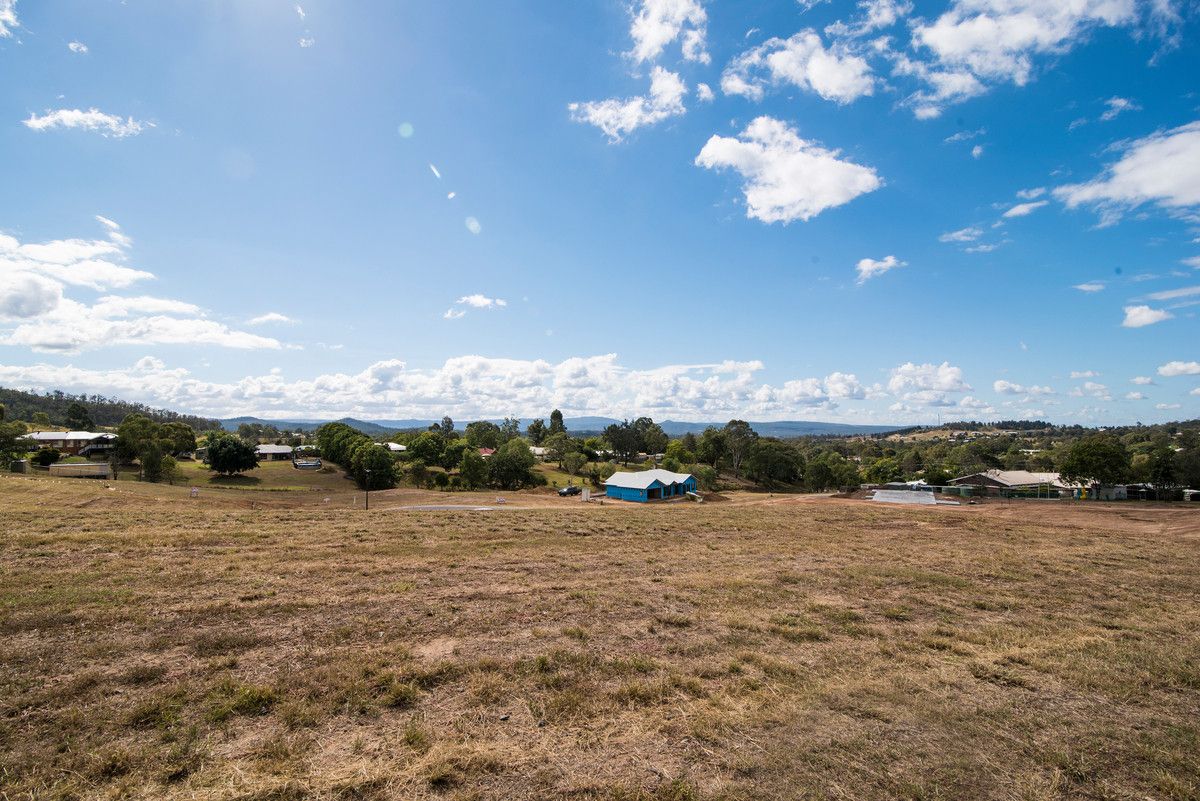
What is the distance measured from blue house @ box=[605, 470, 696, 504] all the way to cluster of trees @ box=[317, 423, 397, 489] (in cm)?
3141

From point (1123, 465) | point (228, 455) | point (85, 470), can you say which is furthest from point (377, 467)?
point (1123, 465)

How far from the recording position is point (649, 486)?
62125 mm

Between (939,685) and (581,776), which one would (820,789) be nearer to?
(581,776)

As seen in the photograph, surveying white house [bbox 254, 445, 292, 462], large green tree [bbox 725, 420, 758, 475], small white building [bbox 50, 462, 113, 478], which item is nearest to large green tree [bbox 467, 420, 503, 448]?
white house [bbox 254, 445, 292, 462]

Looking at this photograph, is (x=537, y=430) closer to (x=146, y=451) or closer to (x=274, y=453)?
(x=274, y=453)

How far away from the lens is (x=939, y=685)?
29.5 feet

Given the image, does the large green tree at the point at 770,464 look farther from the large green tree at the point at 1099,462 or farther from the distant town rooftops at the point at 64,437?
the distant town rooftops at the point at 64,437

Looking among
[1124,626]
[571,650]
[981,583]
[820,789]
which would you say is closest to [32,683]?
[571,650]

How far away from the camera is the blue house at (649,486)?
62219mm

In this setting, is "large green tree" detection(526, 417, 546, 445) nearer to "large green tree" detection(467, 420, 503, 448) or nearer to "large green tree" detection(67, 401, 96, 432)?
"large green tree" detection(467, 420, 503, 448)

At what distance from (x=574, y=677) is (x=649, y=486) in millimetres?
53995

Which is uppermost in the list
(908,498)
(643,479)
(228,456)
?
(228,456)

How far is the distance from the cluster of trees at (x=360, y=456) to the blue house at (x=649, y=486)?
1236 inches

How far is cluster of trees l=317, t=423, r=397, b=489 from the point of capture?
7388 cm
